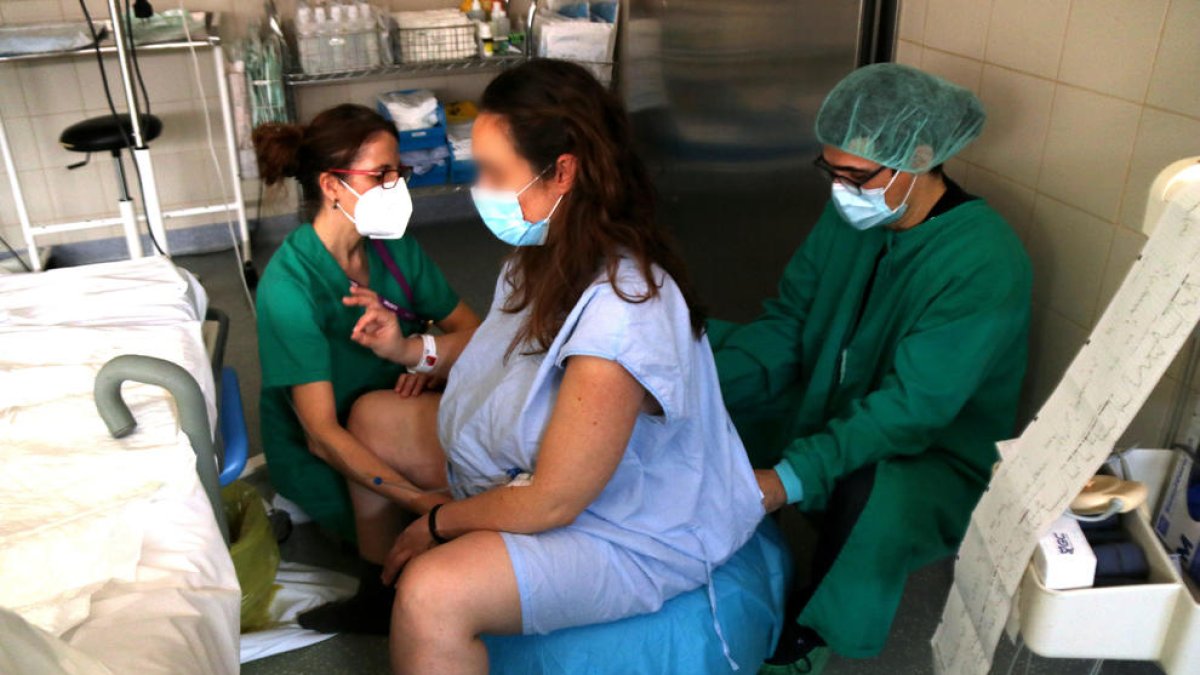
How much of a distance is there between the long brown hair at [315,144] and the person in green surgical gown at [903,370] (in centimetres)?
83

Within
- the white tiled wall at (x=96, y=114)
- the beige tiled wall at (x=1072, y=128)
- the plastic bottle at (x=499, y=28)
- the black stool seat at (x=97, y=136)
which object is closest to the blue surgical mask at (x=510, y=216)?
the beige tiled wall at (x=1072, y=128)

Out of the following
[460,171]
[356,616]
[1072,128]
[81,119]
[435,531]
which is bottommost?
[356,616]

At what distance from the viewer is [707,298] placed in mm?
2943

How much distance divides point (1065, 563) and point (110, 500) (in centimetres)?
93

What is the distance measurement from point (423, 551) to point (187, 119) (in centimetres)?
260

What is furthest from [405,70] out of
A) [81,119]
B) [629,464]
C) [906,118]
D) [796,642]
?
[796,642]

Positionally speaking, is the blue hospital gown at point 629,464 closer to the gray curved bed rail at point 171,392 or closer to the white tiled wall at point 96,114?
the gray curved bed rail at point 171,392

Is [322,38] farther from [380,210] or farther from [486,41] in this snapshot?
[380,210]

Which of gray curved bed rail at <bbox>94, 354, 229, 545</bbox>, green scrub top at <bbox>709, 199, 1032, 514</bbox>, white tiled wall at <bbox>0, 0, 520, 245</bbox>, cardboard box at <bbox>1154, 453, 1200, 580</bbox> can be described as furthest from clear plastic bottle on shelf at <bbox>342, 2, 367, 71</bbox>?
cardboard box at <bbox>1154, 453, 1200, 580</bbox>

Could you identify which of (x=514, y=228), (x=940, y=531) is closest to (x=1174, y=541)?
(x=940, y=531)

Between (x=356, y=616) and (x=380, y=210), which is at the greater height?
(x=380, y=210)

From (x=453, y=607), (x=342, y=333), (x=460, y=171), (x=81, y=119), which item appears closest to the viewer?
(x=453, y=607)

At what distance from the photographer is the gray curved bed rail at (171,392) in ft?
3.34

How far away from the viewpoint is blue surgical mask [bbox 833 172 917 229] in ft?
5.22
